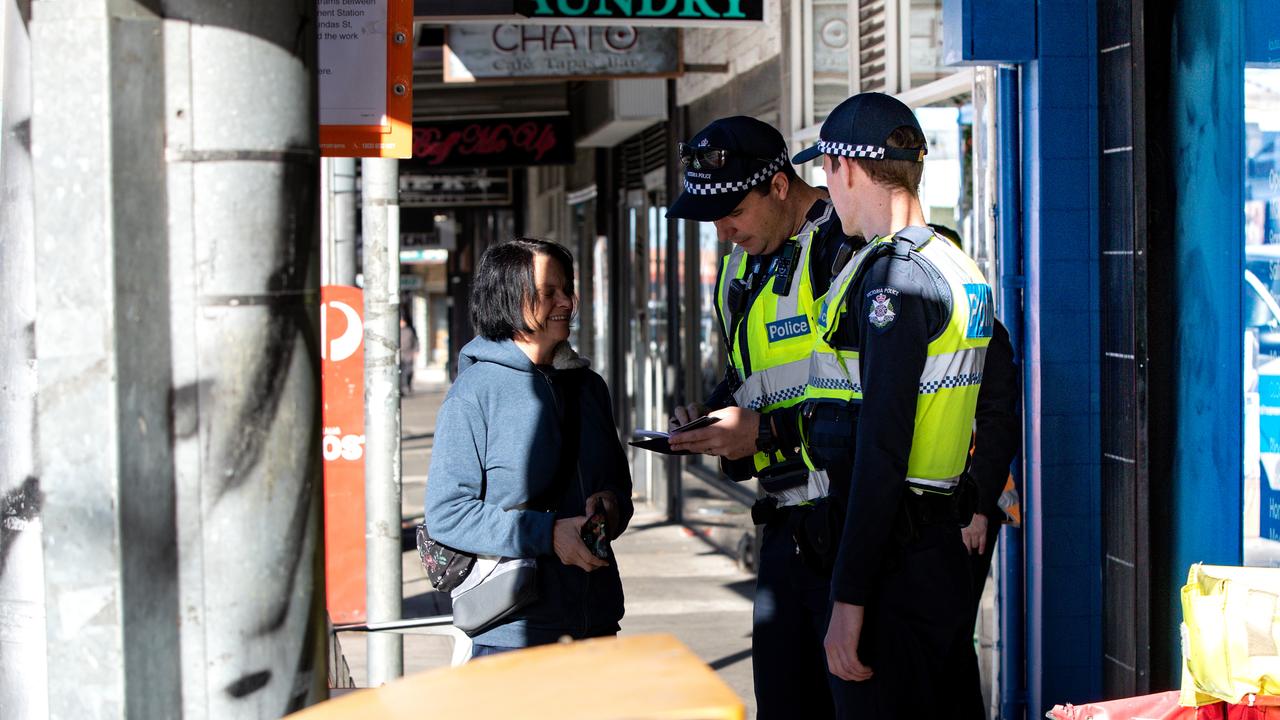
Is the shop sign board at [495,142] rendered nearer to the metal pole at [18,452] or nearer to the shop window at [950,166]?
the shop window at [950,166]

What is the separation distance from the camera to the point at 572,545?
11.5 feet

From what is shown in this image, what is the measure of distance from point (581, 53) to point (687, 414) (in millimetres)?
5690

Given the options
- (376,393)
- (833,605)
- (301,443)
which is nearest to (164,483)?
(301,443)

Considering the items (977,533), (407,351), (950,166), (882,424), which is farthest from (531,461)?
(407,351)

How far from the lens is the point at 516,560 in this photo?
355cm

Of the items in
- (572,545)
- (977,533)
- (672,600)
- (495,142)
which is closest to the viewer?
(572,545)

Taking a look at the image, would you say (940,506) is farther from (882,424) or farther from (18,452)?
(18,452)

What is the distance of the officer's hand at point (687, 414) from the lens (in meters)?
3.73

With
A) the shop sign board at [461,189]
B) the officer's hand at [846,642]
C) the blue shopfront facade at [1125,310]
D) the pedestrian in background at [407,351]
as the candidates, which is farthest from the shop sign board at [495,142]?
the pedestrian in background at [407,351]

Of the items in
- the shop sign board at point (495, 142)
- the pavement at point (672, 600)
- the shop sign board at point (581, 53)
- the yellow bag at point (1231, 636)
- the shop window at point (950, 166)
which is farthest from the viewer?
the shop sign board at point (495, 142)

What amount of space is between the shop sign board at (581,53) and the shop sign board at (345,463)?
1.90m

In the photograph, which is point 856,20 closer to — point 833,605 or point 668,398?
point 833,605

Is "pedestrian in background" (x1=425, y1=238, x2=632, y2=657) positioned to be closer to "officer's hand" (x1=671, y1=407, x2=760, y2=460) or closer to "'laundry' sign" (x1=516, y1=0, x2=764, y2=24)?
"officer's hand" (x1=671, y1=407, x2=760, y2=460)

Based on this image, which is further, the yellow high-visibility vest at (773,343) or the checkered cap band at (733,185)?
the checkered cap band at (733,185)
